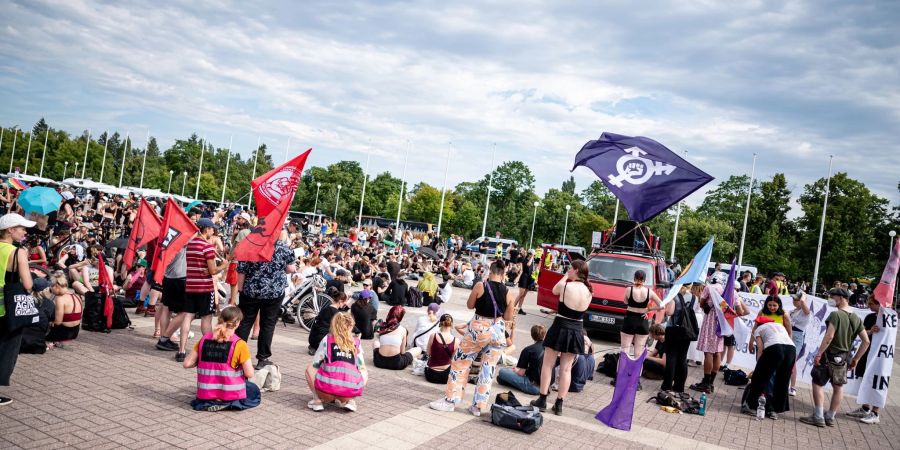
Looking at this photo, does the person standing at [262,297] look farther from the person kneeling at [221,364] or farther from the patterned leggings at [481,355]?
the patterned leggings at [481,355]

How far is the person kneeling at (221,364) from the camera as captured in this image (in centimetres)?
561

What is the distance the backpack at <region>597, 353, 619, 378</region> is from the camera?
387 inches

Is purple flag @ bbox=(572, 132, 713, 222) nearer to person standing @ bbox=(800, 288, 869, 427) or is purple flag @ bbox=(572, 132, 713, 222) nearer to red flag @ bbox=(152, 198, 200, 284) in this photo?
person standing @ bbox=(800, 288, 869, 427)

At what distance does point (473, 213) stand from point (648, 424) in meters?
67.1

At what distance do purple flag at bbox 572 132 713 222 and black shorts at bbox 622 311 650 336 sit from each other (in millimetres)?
2471

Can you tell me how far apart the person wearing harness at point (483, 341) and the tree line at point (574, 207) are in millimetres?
48497

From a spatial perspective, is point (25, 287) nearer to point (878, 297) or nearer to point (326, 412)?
point (326, 412)

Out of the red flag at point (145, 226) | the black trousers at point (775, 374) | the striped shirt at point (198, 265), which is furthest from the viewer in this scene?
the red flag at point (145, 226)

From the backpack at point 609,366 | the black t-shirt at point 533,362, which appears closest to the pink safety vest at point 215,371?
the black t-shirt at point 533,362

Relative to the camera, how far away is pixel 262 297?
7.54 m

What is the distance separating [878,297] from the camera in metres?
Answer: 8.34

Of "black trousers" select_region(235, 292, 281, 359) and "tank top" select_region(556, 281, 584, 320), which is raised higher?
"tank top" select_region(556, 281, 584, 320)

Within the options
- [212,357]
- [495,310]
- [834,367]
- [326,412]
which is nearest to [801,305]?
[834,367]

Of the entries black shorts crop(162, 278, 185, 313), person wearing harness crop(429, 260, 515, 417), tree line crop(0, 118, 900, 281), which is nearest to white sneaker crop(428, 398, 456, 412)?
person wearing harness crop(429, 260, 515, 417)
